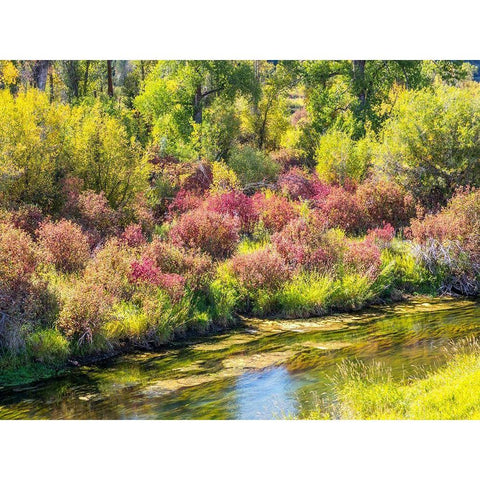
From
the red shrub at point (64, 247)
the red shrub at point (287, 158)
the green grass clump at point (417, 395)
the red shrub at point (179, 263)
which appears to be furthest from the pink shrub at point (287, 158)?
the green grass clump at point (417, 395)

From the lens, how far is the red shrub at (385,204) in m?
20.2

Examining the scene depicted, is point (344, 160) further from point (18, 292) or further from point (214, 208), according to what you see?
point (18, 292)

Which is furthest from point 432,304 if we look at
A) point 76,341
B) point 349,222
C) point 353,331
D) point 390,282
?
point 76,341

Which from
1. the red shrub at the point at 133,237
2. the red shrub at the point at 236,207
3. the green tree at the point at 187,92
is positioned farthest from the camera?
the green tree at the point at 187,92

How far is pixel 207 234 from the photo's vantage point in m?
16.7

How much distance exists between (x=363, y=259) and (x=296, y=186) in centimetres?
624

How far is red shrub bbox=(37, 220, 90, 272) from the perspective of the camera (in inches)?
556

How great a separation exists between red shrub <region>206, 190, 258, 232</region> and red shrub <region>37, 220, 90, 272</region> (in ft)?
17.9

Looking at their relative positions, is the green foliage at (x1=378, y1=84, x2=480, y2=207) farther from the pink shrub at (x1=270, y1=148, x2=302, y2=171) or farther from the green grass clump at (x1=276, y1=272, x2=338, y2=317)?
the green grass clump at (x1=276, y1=272, x2=338, y2=317)

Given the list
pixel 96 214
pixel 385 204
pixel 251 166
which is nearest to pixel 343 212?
pixel 385 204

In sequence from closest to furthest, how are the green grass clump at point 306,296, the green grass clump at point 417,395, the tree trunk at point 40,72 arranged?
the green grass clump at point 417,395 < the green grass clump at point 306,296 < the tree trunk at point 40,72

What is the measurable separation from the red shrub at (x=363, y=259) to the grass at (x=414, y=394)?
5.44 metres

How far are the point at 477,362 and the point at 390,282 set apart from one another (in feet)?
19.9

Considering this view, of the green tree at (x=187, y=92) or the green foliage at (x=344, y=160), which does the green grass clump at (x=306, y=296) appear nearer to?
the green foliage at (x=344, y=160)
